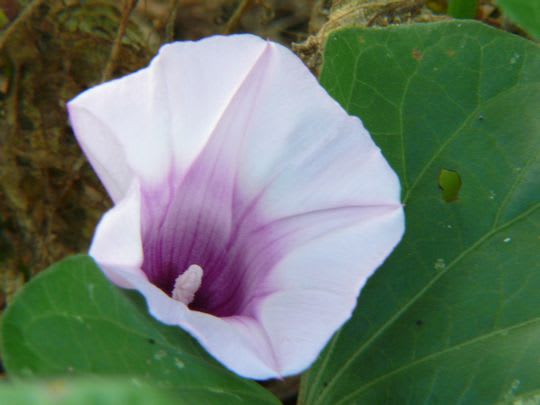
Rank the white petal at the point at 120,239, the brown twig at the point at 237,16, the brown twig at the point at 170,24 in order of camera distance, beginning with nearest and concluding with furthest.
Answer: the white petal at the point at 120,239
the brown twig at the point at 170,24
the brown twig at the point at 237,16

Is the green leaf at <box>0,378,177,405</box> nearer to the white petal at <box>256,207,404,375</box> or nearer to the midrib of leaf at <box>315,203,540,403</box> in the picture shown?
the white petal at <box>256,207,404,375</box>

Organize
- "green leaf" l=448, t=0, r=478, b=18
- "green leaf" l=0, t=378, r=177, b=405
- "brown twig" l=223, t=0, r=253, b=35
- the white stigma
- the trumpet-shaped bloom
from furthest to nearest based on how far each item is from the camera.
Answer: "brown twig" l=223, t=0, r=253, b=35 → "green leaf" l=448, t=0, r=478, b=18 → the white stigma → the trumpet-shaped bloom → "green leaf" l=0, t=378, r=177, b=405

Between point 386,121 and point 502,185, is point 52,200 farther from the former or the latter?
point 502,185

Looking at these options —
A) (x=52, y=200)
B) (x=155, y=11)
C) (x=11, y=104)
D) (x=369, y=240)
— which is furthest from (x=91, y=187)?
(x=369, y=240)

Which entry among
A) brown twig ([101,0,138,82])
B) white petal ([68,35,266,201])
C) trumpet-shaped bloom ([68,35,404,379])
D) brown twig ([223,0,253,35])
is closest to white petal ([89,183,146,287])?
trumpet-shaped bloom ([68,35,404,379])

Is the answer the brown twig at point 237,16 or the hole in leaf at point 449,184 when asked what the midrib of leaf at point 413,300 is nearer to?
the hole in leaf at point 449,184

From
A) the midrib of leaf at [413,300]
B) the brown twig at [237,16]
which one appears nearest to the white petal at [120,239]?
the midrib of leaf at [413,300]

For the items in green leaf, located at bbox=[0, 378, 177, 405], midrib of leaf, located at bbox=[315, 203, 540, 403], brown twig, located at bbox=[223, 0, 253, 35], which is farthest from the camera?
brown twig, located at bbox=[223, 0, 253, 35]
